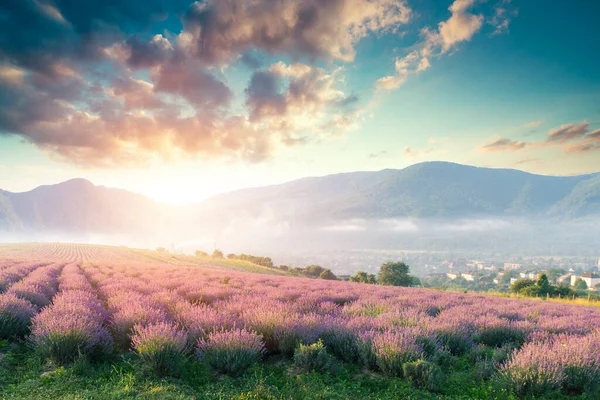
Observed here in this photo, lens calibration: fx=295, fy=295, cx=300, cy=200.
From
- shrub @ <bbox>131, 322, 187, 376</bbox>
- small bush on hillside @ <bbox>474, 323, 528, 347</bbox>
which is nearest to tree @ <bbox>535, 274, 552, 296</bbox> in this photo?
small bush on hillside @ <bbox>474, 323, 528, 347</bbox>

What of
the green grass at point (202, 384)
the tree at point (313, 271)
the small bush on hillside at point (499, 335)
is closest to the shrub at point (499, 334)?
the small bush on hillside at point (499, 335)

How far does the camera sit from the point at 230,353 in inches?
168

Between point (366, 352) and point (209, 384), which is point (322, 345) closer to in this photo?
point (366, 352)

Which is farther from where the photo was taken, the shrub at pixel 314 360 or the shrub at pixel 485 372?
the shrub at pixel 314 360

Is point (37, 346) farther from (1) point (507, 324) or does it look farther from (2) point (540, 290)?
(2) point (540, 290)

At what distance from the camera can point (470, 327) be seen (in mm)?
6684

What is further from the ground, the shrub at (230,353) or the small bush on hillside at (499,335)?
the shrub at (230,353)

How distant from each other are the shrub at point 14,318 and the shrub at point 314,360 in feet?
17.6

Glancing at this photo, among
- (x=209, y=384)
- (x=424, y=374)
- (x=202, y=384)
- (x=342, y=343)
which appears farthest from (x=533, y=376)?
(x=202, y=384)

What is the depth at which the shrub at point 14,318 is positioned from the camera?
222 inches

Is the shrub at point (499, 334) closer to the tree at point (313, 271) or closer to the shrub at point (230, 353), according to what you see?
the shrub at point (230, 353)

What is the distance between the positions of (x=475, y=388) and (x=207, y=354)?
3.75 meters

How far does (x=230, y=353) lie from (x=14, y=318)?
492 cm

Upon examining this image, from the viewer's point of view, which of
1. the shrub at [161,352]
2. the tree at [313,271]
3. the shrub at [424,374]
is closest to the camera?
the shrub at [424,374]
